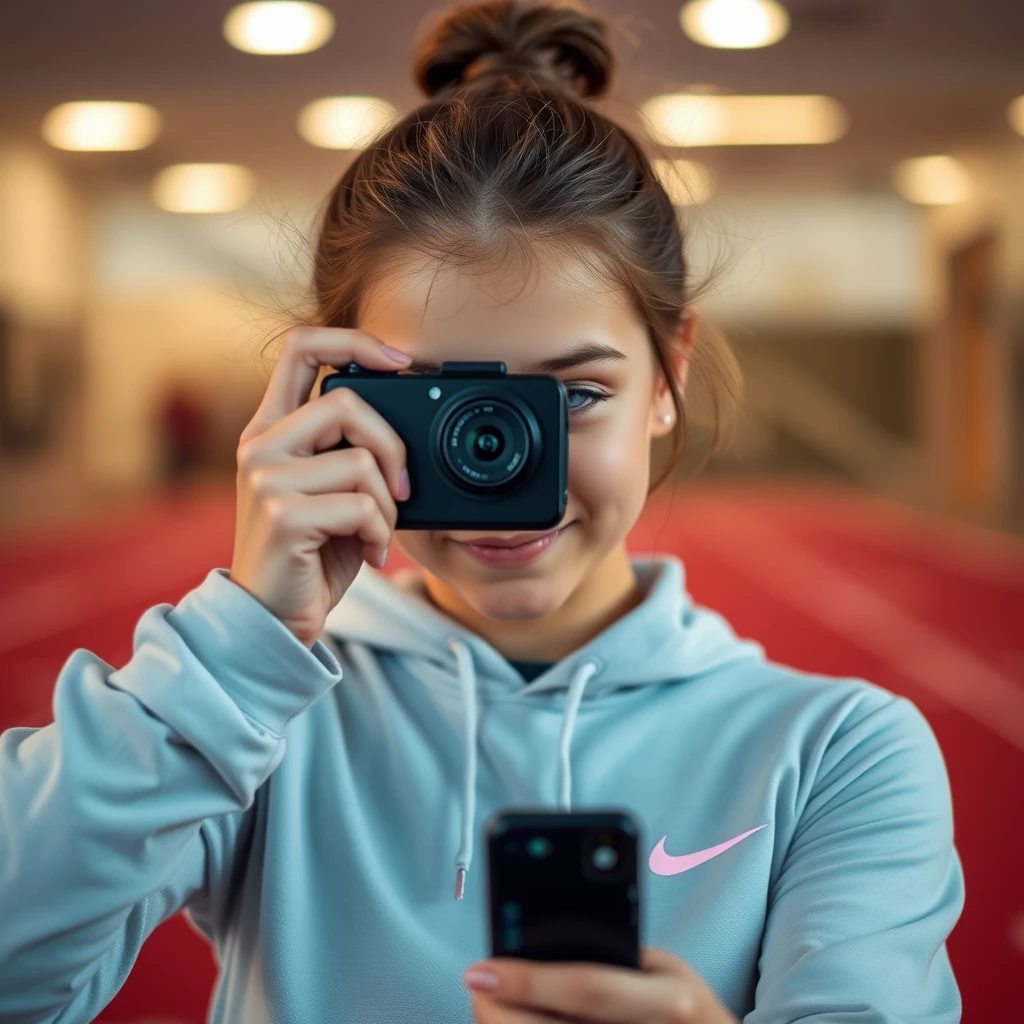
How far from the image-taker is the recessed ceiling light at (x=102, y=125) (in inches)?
248

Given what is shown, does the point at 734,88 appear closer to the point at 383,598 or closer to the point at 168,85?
the point at 168,85

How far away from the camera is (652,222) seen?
1.02 meters

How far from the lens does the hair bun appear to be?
1.13 m

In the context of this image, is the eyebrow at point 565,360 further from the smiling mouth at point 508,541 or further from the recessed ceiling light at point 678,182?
the recessed ceiling light at point 678,182

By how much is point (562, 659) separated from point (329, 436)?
331 millimetres

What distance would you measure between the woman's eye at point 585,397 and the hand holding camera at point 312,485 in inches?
5.7

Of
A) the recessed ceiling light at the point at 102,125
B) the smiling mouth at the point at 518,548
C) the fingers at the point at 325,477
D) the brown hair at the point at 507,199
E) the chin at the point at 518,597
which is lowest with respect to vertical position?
the chin at the point at 518,597

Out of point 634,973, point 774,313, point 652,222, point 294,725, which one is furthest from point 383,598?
point 774,313

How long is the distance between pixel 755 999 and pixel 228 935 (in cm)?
39

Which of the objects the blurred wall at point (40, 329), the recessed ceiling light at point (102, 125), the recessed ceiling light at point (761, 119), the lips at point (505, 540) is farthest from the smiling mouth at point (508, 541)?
the blurred wall at point (40, 329)

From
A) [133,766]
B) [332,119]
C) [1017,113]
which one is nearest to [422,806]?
[133,766]

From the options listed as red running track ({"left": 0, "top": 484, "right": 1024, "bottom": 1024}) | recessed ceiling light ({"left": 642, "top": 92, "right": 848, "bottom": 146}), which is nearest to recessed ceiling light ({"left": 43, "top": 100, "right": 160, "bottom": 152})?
red running track ({"left": 0, "top": 484, "right": 1024, "bottom": 1024})

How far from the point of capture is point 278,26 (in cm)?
480

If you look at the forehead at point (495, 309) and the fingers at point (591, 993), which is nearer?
the fingers at point (591, 993)
